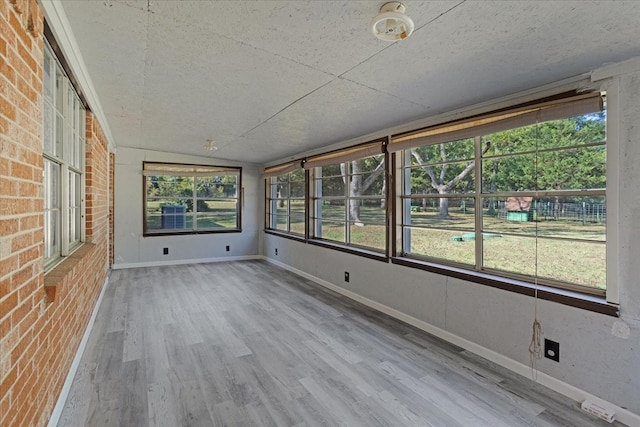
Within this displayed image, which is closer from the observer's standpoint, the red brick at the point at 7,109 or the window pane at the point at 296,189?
the red brick at the point at 7,109

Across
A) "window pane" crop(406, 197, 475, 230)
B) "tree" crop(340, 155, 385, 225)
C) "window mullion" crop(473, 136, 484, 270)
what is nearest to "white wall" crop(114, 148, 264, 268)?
"tree" crop(340, 155, 385, 225)

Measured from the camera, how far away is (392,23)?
1.66 meters

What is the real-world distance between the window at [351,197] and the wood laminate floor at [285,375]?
43.9 inches

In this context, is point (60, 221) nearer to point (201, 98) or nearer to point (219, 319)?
point (201, 98)

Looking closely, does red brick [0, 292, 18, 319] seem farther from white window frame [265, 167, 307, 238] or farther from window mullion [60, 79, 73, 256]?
white window frame [265, 167, 307, 238]

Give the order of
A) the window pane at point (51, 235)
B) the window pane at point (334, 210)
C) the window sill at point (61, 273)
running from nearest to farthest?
the window sill at point (61, 273), the window pane at point (51, 235), the window pane at point (334, 210)

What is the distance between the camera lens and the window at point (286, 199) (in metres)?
6.12

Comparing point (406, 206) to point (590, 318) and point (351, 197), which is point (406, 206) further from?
point (590, 318)

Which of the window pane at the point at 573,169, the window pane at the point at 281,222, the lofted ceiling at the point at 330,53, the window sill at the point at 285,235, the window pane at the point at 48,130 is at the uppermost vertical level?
the lofted ceiling at the point at 330,53

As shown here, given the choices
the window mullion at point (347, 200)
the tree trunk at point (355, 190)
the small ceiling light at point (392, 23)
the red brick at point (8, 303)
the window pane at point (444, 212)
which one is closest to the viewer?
the red brick at point (8, 303)

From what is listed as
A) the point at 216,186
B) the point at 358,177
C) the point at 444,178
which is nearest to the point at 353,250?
the point at 358,177

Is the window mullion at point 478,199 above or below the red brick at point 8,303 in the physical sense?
above

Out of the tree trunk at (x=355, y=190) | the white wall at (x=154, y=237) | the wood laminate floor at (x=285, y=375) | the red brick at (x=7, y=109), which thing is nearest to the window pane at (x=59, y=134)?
the red brick at (x=7, y=109)

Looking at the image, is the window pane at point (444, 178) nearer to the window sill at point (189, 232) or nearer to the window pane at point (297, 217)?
the window pane at point (297, 217)
